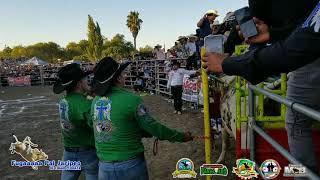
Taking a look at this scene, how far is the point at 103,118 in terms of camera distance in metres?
3.46

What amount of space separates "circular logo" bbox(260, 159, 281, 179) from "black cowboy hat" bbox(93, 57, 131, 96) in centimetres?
150

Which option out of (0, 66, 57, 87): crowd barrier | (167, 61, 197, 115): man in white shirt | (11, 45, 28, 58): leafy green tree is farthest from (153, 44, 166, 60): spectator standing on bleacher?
(11, 45, 28, 58): leafy green tree

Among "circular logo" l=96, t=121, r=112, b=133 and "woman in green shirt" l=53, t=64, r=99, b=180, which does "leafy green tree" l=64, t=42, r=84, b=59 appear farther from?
"circular logo" l=96, t=121, r=112, b=133

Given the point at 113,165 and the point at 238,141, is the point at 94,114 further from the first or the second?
the point at 238,141

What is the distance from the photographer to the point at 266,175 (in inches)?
112

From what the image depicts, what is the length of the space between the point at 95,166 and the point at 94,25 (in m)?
77.1

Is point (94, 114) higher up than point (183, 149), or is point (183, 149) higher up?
point (94, 114)

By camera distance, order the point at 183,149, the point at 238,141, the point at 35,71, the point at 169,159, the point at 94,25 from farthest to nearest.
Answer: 1. the point at 94,25
2. the point at 35,71
3. the point at 183,149
4. the point at 169,159
5. the point at 238,141

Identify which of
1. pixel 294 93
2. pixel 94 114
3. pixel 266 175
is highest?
pixel 294 93

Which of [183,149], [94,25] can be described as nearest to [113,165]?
[183,149]

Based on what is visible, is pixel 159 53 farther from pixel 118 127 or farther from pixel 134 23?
pixel 134 23

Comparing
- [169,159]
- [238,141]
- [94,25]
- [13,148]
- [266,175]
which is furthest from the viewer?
[94,25]

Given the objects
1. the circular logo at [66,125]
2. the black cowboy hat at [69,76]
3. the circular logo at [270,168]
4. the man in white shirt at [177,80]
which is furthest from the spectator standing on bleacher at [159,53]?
the circular logo at [270,168]

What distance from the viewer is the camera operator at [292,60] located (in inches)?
55.2
